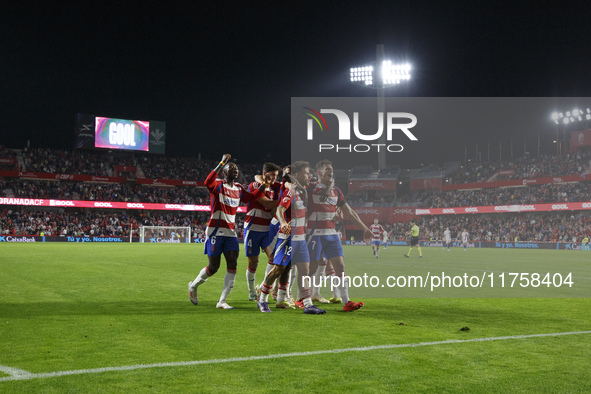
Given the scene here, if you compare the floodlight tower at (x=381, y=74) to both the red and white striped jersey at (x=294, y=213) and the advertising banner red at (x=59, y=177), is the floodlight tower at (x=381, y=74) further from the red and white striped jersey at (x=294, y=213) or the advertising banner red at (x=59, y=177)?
the red and white striped jersey at (x=294, y=213)

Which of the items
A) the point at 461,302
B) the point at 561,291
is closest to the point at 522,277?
the point at 561,291

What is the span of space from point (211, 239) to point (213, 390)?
16.2 ft

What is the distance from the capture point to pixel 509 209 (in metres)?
52.6

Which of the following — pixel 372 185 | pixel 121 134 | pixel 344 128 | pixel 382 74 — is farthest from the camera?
pixel 121 134

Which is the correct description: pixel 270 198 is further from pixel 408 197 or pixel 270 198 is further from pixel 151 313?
pixel 408 197

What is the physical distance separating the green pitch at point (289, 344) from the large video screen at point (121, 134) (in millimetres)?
53846

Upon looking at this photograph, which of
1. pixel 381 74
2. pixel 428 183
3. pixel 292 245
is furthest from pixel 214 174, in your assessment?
pixel 428 183

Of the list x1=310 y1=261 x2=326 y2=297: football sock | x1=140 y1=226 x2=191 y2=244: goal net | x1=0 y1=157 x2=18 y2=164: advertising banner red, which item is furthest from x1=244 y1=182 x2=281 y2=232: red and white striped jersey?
x1=0 y1=157 x2=18 y2=164: advertising banner red

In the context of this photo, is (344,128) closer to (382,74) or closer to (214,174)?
(214,174)

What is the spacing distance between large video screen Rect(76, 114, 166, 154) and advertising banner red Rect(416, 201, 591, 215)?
33202mm

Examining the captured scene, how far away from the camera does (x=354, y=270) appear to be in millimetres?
18562

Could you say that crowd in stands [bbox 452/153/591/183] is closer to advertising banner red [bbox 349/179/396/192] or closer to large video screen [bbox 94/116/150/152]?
advertising banner red [bbox 349/179/396/192]

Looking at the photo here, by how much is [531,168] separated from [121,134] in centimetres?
4551

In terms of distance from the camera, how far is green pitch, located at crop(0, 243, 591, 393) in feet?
14.5
